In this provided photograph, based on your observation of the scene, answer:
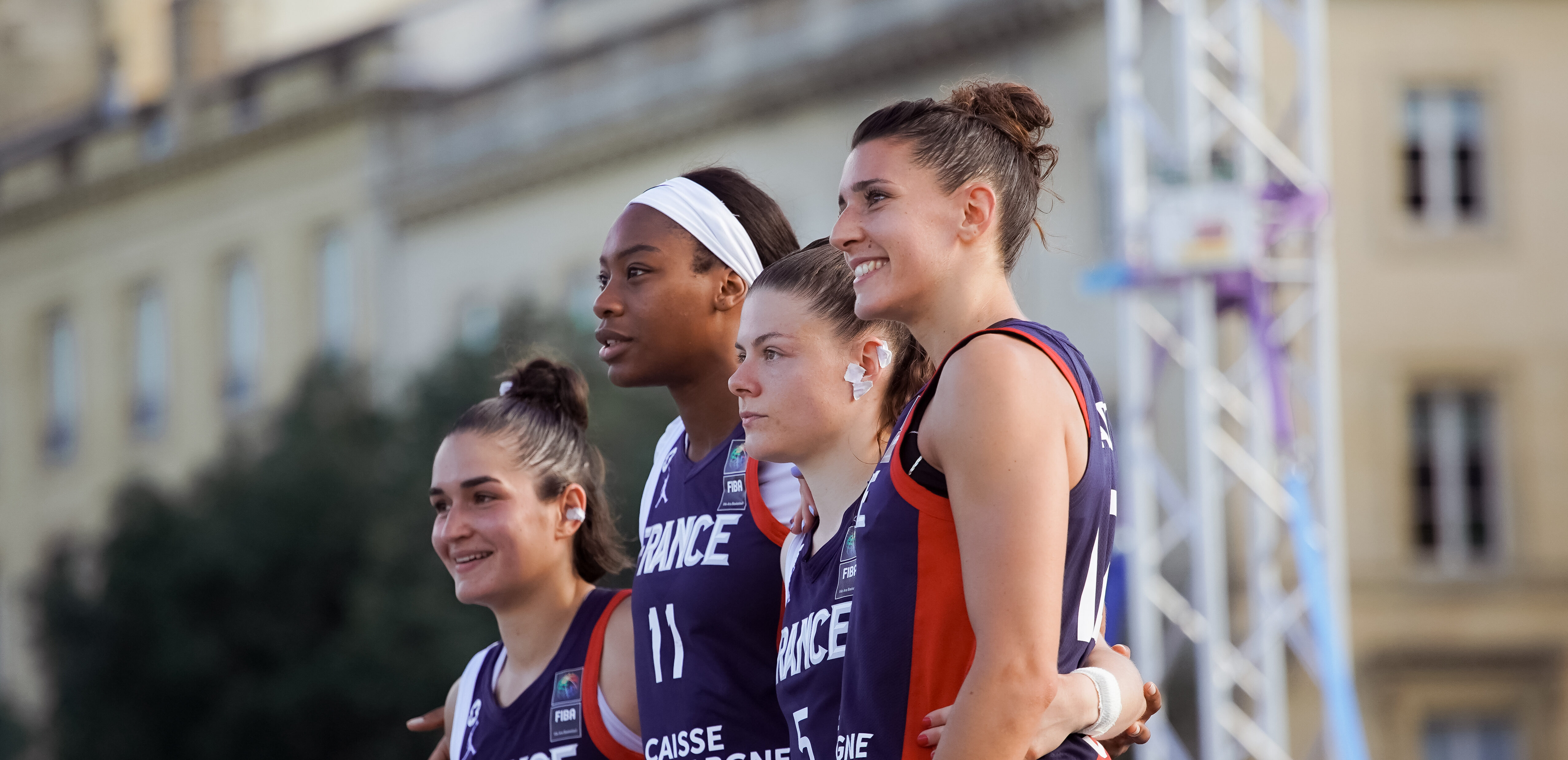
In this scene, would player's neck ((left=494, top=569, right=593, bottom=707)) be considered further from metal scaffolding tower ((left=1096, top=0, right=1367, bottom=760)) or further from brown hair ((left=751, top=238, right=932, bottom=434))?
metal scaffolding tower ((left=1096, top=0, right=1367, bottom=760))

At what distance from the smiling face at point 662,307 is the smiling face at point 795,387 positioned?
0.49 m

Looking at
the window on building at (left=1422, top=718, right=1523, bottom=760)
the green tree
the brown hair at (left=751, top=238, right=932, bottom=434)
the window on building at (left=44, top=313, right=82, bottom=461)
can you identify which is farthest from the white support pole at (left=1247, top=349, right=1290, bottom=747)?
the window on building at (left=44, top=313, right=82, bottom=461)

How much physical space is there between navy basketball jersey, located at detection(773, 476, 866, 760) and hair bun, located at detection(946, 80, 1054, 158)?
1.77 feet

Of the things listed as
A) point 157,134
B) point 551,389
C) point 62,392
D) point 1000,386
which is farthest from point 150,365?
point 1000,386

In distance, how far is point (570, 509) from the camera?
14.9 ft

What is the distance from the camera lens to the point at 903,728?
3068mm

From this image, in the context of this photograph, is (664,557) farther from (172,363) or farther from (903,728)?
(172,363)

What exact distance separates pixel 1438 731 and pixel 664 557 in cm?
2017

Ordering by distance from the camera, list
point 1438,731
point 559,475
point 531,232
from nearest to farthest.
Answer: point 559,475 → point 1438,731 → point 531,232

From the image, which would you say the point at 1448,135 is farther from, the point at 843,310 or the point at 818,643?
the point at 818,643

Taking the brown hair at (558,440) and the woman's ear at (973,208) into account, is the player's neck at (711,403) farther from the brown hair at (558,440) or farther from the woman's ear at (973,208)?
the woman's ear at (973,208)

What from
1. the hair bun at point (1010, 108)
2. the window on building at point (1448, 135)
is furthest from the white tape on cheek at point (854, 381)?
the window on building at point (1448, 135)

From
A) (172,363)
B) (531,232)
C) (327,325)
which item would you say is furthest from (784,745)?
(172,363)

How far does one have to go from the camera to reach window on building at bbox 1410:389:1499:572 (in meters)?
23.4
